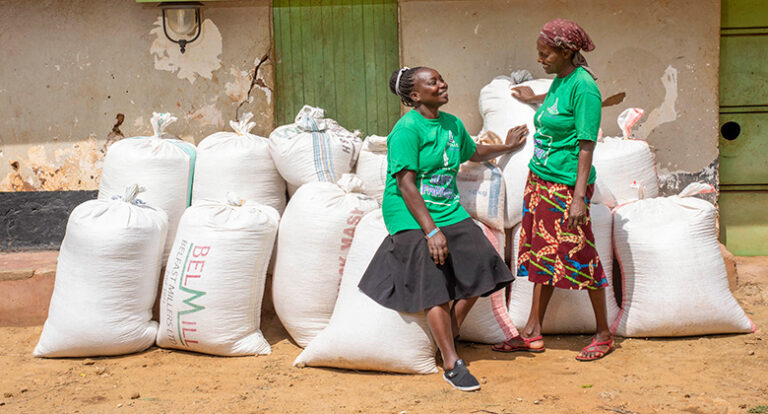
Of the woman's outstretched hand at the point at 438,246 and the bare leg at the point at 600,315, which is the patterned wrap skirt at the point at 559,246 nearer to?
the bare leg at the point at 600,315

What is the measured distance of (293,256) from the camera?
3895 millimetres

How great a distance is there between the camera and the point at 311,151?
4.19m

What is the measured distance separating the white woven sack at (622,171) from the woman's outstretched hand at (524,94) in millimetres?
442

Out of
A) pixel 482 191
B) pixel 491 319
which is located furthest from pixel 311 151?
pixel 491 319

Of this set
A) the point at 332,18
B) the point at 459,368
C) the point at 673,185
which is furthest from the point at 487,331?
the point at 332,18

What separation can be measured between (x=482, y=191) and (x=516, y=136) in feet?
1.21

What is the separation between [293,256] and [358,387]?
2.70 ft

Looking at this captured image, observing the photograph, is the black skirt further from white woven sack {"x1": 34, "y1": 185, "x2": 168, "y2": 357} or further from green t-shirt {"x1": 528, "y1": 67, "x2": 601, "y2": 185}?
white woven sack {"x1": 34, "y1": 185, "x2": 168, "y2": 357}

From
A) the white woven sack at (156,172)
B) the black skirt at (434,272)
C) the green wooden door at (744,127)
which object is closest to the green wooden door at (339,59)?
the white woven sack at (156,172)

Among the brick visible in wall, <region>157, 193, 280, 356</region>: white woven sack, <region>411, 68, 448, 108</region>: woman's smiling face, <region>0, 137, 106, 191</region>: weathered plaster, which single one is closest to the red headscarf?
<region>411, 68, 448, 108</region>: woman's smiling face

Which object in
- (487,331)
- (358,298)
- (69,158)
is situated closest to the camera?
(358,298)

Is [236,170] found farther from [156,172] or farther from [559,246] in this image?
[559,246]

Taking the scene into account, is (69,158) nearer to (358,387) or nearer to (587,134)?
(358,387)

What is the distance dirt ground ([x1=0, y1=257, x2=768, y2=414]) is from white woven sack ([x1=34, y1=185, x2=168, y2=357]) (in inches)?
4.5
